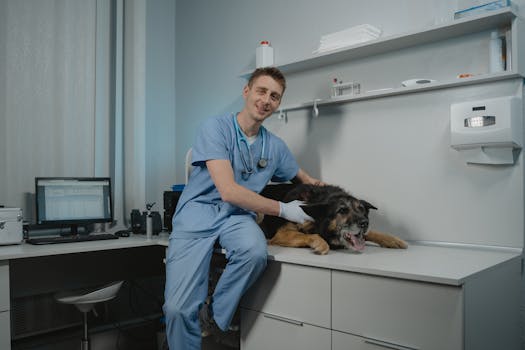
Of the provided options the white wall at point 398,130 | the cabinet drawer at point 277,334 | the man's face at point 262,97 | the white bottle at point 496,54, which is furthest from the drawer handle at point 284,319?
the white bottle at point 496,54

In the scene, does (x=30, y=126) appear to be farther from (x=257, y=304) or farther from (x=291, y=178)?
(x=257, y=304)

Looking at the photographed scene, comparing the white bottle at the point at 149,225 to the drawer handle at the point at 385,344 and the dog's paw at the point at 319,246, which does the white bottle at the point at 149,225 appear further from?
the drawer handle at the point at 385,344

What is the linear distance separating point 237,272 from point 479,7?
144cm

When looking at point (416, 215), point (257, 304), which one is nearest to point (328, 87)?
point (416, 215)

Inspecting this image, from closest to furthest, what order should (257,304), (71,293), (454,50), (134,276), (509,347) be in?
(509,347) → (257,304) → (454,50) → (71,293) → (134,276)

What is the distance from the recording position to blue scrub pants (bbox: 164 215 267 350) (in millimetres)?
1615

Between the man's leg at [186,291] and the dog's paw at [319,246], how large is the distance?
Result: 41 cm

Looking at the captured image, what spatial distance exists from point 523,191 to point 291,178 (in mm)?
1014

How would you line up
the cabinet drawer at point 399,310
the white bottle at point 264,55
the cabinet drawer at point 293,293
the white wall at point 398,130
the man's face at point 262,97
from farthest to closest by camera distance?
the white bottle at point 264,55 → the man's face at point 262,97 → the white wall at point 398,130 → the cabinet drawer at point 293,293 → the cabinet drawer at point 399,310

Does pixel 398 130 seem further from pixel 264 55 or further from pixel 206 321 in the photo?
pixel 206 321

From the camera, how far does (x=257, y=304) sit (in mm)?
1705

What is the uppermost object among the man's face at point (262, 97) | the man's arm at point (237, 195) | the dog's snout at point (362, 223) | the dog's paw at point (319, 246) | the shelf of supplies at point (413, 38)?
the shelf of supplies at point (413, 38)

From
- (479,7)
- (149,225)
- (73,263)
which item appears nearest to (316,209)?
(479,7)

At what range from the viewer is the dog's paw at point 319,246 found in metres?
1.65
